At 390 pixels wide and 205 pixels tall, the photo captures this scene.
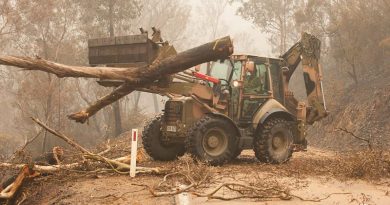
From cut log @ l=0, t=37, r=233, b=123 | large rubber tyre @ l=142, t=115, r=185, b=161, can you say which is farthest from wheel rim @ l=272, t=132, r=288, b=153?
cut log @ l=0, t=37, r=233, b=123

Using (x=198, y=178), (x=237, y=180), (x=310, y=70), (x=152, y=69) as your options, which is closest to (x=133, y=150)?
(x=198, y=178)

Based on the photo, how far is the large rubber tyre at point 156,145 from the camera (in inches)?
502

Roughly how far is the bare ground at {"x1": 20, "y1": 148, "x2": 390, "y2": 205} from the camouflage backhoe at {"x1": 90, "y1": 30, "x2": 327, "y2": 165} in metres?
0.64

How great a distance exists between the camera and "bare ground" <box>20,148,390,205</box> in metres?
7.87

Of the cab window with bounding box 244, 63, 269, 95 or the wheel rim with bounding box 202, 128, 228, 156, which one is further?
the cab window with bounding box 244, 63, 269, 95

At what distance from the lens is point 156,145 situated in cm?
1280

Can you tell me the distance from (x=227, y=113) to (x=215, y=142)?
120 centimetres

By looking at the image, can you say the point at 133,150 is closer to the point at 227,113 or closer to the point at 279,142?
the point at 227,113

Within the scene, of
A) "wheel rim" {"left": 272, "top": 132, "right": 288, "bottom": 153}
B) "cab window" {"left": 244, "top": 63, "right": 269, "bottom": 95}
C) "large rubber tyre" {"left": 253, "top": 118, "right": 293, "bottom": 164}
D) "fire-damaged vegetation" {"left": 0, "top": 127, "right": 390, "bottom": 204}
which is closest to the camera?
"fire-damaged vegetation" {"left": 0, "top": 127, "right": 390, "bottom": 204}

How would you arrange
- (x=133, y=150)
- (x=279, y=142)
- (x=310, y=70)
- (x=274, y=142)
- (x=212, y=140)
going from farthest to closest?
(x=310, y=70) → (x=279, y=142) → (x=274, y=142) → (x=212, y=140) → (x=133, y=150)

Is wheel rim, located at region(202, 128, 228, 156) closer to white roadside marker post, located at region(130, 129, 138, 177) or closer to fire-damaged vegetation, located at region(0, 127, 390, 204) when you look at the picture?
fire-damaged vegetation, located at region(0, 127, 390, 204)

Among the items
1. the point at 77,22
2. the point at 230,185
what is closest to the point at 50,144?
the point at 77,22

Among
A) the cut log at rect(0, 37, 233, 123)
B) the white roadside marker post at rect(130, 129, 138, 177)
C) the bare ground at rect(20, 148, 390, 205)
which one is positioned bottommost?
the bare ground at rect(20, 148, 390, 205)

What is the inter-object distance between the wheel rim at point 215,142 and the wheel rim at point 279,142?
1.51 metres
